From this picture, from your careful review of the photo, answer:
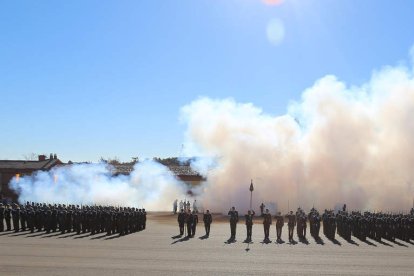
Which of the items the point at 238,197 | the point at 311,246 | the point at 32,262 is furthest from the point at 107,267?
the point at 238,197

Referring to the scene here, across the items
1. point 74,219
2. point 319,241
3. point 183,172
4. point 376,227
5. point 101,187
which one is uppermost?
point 183,172

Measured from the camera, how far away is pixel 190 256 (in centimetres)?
1941

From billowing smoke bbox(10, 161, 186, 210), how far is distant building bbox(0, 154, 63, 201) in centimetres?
731

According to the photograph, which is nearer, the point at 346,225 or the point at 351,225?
the point at 346,225

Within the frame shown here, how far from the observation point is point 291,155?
54.8 meters

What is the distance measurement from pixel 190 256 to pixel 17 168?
2426 inches

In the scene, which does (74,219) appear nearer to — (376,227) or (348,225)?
(348,225)

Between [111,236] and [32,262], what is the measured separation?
9.87m

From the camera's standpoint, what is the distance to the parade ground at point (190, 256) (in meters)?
16.2

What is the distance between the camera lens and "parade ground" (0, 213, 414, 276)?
53.1 feet

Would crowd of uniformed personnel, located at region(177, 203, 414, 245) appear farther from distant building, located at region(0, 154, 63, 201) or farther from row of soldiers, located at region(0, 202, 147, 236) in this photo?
distant building, located at region(0, 154, 63, 201)

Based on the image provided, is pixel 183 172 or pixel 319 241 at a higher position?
pixel 183 172

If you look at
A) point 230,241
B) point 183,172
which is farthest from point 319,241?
point 183,172

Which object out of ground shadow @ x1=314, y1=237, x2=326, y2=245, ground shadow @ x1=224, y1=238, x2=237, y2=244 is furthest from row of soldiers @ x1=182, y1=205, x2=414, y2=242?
ground shadow @ x1=224, y1=238, x2=237, y2=244
